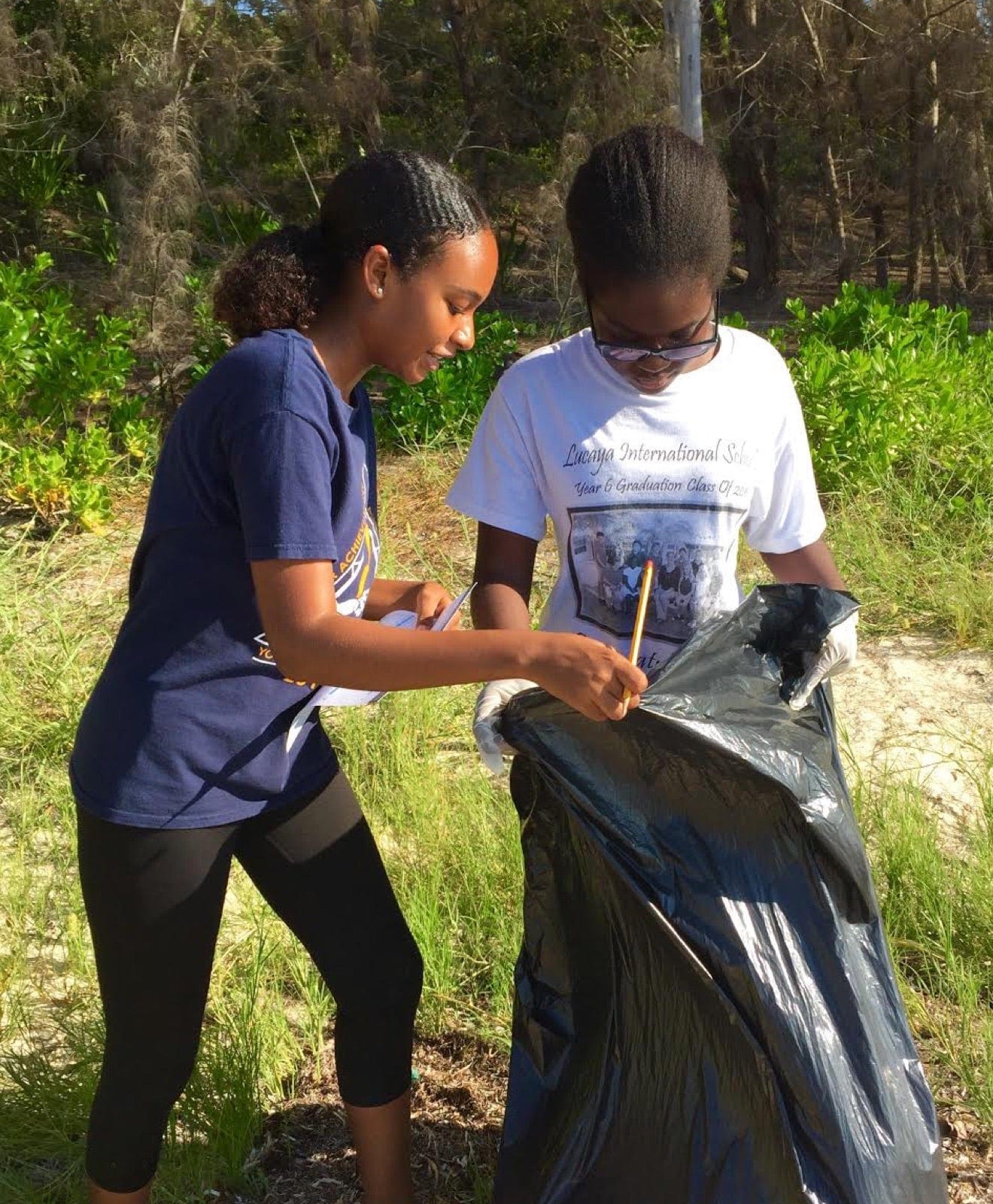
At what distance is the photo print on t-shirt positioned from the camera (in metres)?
1.77

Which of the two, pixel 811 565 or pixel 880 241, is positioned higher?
pixel 811 565

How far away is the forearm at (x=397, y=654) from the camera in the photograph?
1.40 meters

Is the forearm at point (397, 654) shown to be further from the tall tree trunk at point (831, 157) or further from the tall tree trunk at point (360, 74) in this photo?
the tall tree trunk at point (831, 157)

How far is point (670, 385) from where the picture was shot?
178 cm

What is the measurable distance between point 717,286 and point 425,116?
766cm

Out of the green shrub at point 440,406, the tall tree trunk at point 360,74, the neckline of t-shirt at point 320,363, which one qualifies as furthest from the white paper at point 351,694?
the tall tree trunk at point 360,74

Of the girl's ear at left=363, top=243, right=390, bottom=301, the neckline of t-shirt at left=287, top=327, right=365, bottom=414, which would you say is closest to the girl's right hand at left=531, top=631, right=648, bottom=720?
the neckline of t-shirt at left=287, top=327, right=365, bottom=414

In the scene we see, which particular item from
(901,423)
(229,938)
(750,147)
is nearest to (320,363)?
(229,938)

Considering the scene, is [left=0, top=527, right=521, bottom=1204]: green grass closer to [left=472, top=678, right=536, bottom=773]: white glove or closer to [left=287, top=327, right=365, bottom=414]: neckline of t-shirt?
[left=472, top=678, right=536, bottom=773]: white glove

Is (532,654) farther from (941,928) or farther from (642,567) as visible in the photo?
(941,928)

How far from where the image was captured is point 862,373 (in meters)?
4.93

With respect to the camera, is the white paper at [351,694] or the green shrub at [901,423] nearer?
the white paper at [351,694]

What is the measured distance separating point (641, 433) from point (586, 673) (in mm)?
525

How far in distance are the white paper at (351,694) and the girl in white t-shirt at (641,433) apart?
11cm
